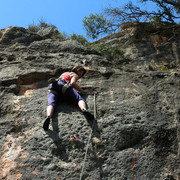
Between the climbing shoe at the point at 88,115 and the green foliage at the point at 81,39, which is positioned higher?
the green foliage at the point at 81,39

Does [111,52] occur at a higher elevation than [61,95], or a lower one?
higher

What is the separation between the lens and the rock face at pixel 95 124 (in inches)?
151

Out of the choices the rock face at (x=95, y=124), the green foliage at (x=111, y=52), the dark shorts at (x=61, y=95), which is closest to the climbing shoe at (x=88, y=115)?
the rock face at (x=95, y=124)

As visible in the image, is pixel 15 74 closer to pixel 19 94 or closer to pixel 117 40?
pixel 19 94

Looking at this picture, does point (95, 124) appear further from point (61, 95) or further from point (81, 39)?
point (81, 39)

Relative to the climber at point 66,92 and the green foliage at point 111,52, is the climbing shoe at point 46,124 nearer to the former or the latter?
the climber at point 66,92

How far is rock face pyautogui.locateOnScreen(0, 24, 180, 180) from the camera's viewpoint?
385 cm

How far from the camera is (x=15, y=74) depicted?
610 centimetres

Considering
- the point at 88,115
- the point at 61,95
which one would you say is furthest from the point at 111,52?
the point at 88,115

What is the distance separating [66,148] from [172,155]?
184 centimetres

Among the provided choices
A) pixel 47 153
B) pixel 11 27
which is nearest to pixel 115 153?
pixel 47 153

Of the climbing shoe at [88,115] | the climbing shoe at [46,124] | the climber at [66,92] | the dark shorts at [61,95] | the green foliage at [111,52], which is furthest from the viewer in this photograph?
the green foliage at [111,52]

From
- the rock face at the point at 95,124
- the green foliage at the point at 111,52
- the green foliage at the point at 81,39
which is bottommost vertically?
the rock face at the point at 95,124

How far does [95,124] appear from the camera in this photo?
4496 millimetres
